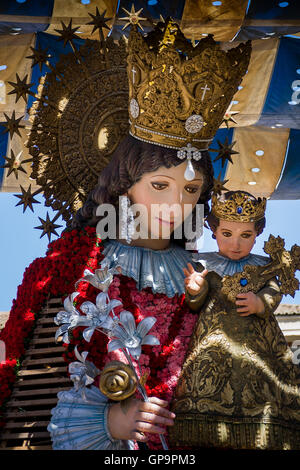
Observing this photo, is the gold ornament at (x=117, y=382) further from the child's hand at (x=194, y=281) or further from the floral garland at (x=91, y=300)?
the child's hand at (x=194, y=281)

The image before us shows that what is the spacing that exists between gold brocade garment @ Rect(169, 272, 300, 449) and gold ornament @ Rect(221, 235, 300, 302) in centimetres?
8

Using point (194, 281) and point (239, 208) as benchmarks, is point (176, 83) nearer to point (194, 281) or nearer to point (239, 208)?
point (239, 208)

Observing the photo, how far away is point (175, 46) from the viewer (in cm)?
538

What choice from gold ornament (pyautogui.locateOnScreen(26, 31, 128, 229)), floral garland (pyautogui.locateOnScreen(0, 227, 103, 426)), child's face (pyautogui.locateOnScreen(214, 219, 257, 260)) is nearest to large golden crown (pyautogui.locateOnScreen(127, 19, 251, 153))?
gold ornament (pyautogui.locateOnScreen(26, 31, 128, 229))

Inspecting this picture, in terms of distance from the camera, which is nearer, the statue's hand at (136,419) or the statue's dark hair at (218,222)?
the statue's hand at (136,419)

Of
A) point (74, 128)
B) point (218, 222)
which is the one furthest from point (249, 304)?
point (74, 128)

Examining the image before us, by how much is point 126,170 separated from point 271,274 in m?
1.27

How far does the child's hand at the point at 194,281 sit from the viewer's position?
5.02 metres

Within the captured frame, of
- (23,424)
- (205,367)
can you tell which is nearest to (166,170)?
(205,367)

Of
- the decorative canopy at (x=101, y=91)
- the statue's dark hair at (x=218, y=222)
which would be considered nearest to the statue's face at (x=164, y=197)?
the statue's dark hair at (x=218, y=222)

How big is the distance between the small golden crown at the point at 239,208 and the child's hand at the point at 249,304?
564 mm

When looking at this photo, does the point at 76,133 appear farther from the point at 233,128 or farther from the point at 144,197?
the point at 233,128
